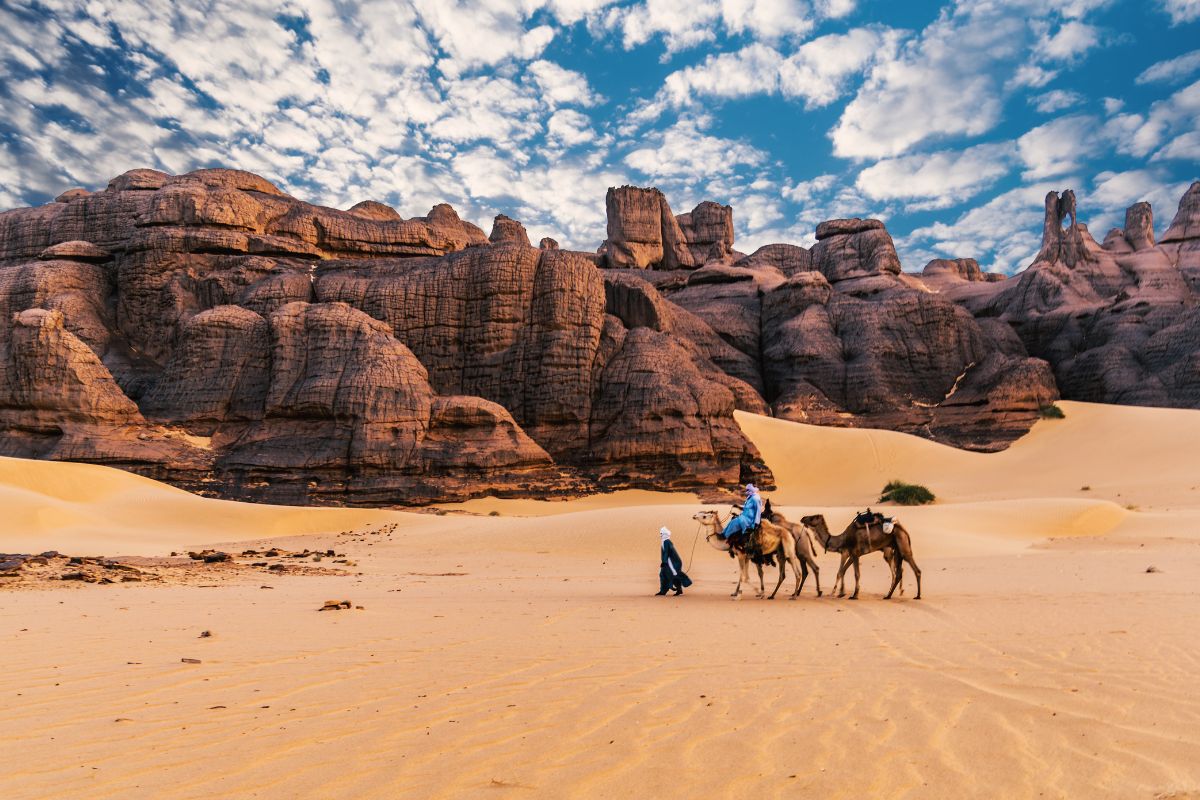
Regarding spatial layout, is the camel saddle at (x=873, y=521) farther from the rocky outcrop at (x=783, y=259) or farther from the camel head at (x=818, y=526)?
the rocky outcrop at (x=783, y=259)

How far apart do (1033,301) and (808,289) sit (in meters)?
22.7

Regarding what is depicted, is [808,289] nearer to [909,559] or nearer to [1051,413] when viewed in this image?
[1051,413]

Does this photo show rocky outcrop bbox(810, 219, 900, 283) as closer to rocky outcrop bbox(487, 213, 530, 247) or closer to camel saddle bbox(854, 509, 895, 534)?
rocky outcrop bbox(487, 213, 530, 247)

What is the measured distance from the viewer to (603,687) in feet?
18.8

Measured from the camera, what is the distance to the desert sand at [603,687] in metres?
3.86

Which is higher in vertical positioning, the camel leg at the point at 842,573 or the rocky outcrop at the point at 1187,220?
the rocky outcrop at the point at 1187,220

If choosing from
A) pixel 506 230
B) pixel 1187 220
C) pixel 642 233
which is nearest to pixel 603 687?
pixel 506 230

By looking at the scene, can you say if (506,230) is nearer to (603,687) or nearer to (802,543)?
(802,543)

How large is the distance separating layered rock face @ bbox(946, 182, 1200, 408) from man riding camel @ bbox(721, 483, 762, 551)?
165 feet

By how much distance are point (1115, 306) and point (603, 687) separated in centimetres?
6679

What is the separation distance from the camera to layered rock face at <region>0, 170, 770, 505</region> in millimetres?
32375

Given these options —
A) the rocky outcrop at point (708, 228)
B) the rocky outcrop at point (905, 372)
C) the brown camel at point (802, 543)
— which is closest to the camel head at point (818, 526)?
the brown camel at point (802, 543)

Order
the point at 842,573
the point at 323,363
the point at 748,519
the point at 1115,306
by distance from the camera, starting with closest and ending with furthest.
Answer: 1. the point at 748,519
2. the point at 842,573
3. the point at 323,363
4. the point at 1115,306

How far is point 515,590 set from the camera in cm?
1344
